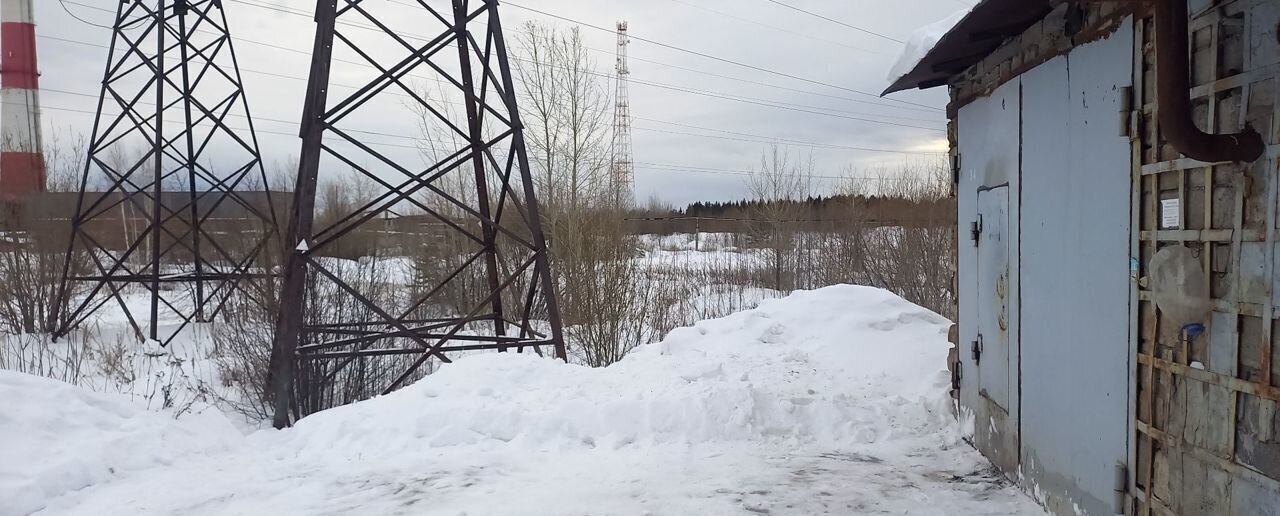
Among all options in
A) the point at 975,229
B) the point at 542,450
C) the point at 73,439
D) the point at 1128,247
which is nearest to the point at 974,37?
the point at 975,229

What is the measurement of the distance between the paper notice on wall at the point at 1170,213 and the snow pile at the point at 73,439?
6.09 m

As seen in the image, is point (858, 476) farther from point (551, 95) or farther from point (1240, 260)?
point (551, 95)

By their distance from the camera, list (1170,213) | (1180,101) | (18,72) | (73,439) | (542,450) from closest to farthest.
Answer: (1180,101)
(1170,213)
(73,439)
(542,450)
(18,72)

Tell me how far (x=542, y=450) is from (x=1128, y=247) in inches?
161

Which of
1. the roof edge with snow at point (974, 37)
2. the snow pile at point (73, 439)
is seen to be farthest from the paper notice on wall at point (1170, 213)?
the snow pile at point (73, 439)

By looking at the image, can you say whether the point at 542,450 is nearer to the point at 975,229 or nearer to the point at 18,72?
the point at 975,229

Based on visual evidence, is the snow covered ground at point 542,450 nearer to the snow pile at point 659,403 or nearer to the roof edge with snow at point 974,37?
the snow pile at point 659,403

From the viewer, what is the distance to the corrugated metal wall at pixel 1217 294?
8.24ft

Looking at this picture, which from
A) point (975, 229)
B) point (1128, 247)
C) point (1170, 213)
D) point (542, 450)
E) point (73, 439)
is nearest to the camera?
point (1170, 213)

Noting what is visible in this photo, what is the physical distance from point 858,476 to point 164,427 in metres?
5.18

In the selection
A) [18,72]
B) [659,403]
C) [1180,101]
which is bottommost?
[659,403]

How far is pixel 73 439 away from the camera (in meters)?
5.20

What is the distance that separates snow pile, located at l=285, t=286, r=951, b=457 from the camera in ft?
19.7

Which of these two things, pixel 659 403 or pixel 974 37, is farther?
pixel 659 403
